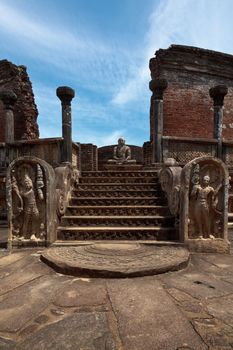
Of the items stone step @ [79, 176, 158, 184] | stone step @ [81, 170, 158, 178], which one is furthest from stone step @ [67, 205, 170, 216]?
stone step @ [81, 170, 158, 178]

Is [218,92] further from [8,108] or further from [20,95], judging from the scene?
[20,95]

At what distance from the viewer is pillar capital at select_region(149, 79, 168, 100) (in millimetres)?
8336

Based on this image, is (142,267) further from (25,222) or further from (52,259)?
(25,222)

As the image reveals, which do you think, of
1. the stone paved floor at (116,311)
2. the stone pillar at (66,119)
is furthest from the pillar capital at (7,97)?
the stone paved floor at (116,311)

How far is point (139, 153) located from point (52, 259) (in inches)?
588

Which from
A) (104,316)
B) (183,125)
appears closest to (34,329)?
(104,316)

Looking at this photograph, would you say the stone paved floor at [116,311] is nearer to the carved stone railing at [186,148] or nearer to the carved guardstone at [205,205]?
the carved guardstone at [205,205]

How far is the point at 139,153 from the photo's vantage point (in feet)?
58.2

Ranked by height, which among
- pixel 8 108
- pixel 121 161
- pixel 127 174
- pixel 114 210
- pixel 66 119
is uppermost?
pixel 8 108

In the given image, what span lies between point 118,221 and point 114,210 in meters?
0.47

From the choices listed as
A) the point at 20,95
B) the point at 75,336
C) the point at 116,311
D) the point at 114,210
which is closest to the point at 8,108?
the point at 20,95

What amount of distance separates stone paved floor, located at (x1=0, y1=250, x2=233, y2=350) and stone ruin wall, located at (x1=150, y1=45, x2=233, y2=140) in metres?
11.2

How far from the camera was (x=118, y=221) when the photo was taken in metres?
4.83

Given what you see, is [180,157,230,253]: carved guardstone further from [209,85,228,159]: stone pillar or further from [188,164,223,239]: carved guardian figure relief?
[209,85,228,159]: stone pillar
